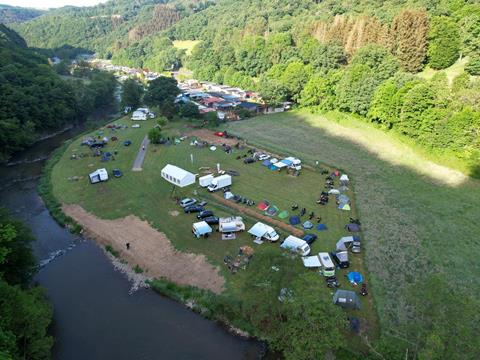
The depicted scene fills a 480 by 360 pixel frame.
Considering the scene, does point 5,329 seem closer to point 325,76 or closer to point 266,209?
point 266,209

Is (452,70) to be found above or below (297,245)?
above

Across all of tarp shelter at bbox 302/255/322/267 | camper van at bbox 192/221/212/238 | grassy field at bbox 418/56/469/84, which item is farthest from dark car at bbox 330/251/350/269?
grassy field at bbox 418/56/469/84

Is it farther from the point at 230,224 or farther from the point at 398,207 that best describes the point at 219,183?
the point at 398,207

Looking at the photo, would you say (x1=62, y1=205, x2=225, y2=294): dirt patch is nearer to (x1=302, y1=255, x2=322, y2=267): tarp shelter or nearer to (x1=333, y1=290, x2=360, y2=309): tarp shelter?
(x1=302, y1=255, x2=322, y2=267): tarp shelter

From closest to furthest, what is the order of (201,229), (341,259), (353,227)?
(341,259) → (201,229) → (353,227)

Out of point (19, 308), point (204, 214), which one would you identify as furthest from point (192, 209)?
point (19, 308)

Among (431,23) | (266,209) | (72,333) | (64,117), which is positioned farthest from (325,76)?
(72,333)
